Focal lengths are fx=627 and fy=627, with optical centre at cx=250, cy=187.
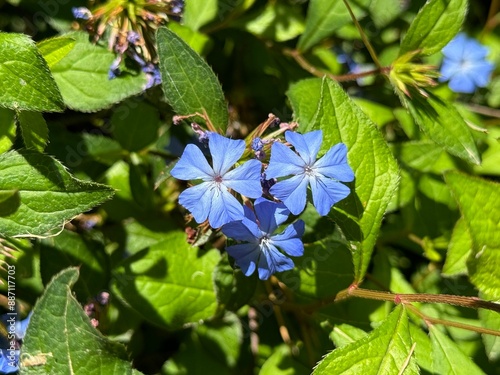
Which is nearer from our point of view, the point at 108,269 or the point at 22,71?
the point at 22,71

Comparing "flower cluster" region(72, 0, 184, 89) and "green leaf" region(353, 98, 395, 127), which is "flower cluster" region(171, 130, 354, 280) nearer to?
"flower cluster" region(72, 0, 184, 89)

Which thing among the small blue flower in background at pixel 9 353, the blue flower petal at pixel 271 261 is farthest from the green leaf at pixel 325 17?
the small blue flower in background at pixel 9 353

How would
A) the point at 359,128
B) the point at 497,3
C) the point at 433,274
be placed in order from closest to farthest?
1. the point at 359,128
2. the point at 433,274
3. the point at 497,3

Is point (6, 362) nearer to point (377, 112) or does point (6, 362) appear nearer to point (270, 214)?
point (270, 214)

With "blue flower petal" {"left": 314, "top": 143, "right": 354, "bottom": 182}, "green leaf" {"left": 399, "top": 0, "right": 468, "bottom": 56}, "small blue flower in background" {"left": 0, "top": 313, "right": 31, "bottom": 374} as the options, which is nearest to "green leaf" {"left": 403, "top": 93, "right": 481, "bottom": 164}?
"green leaf" {"left": 399, "top": 0, "right": 468, "bottom": 56}

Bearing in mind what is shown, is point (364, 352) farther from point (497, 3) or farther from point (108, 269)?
point (497, 3)

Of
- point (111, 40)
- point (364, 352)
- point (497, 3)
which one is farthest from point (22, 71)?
point (497, 3)

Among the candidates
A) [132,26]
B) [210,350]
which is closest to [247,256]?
[210,350]
